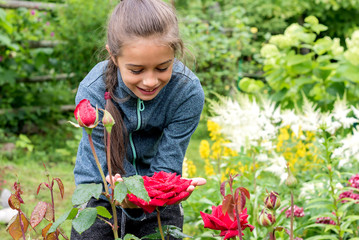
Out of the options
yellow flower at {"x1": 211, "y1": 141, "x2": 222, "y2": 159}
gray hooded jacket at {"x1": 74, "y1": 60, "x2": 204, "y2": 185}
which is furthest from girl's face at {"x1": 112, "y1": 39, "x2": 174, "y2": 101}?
yellow flower at {"x1": 211, "y1": 141, "x2": 222, "y2": 159}

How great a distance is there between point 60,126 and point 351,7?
177 inches

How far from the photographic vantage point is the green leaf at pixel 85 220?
1001 millimetres

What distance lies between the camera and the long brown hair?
56.9 inches

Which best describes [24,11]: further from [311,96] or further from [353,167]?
[353,167]

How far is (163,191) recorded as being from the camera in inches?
41.9

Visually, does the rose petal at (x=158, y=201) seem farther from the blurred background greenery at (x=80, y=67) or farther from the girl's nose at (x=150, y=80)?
the blurred background greenery at (x=80, y=67)

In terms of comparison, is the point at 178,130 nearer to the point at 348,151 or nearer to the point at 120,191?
the point at 120,191

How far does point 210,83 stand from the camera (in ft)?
17.1

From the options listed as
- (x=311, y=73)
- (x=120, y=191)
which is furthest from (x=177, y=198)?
(x=311, y=73)

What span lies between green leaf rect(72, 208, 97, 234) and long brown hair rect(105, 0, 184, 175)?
0.57m

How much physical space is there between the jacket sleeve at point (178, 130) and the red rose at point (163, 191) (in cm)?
56

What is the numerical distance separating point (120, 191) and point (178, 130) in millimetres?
755

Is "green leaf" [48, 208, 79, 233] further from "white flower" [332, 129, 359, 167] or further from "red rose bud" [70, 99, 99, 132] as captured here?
"white flower" [332, 129, 359, 167]

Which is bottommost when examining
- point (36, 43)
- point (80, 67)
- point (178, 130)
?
point (80, 67)
